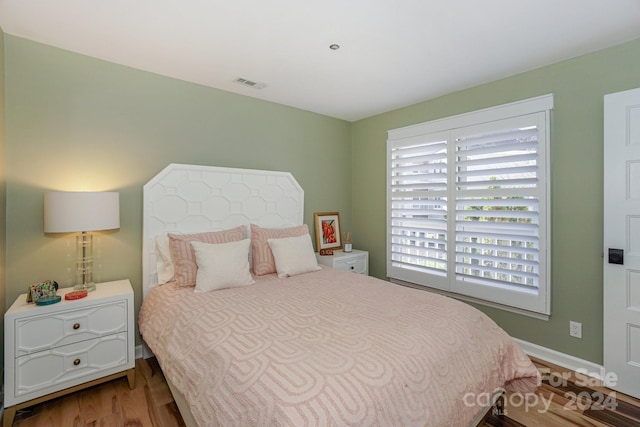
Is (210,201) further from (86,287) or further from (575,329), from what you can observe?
(575,329)

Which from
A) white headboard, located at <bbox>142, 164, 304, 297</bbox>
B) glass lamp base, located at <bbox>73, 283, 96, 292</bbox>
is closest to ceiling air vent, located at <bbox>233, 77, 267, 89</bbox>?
white headboard, located at <bbox>142, 164, 304, 297</bbox>

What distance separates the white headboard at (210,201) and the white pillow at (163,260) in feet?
0.15

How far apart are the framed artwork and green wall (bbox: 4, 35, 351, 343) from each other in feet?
3.36

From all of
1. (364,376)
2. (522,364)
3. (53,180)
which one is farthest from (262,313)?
(53,180)

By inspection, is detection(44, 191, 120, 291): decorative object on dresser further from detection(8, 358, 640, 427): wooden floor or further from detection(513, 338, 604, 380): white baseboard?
detection(513, 338, 604, 380): white baseboard

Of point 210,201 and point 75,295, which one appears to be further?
point 210,201

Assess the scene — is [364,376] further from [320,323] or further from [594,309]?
[594,309]

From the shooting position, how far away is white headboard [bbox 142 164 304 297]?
254 cm

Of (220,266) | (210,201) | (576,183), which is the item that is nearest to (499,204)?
(576,183)

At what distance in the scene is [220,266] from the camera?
231 cm

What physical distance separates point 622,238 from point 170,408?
3285 mm

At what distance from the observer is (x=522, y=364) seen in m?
1.77

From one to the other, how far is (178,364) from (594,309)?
2.94 meters

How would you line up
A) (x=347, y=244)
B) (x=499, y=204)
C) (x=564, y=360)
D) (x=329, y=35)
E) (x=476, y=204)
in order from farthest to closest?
(x=347, y=244) < (x=476, y=204) < (x=499, y=204) < (x=564, y=360) < (x=329, y=35)
